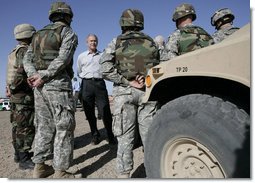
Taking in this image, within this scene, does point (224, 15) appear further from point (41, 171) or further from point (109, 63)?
point (41, 171)

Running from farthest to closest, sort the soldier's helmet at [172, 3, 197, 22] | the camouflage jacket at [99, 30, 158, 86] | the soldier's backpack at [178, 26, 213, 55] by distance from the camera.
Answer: the soldier's helmet at [172, 3, 197, 22], the soldier's backpack at [178, 26, 213, 55], the camouflage jacket at [99, 30, 158, 86]

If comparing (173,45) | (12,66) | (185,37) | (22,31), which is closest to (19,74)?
(12,66)

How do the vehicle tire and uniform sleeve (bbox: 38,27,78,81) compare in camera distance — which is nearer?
the vehicle tire

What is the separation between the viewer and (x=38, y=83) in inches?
119

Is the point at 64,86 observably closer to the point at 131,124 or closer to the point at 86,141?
the point at 131,124

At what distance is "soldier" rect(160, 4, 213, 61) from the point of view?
335cm

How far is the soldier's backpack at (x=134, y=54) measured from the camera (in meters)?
2.96

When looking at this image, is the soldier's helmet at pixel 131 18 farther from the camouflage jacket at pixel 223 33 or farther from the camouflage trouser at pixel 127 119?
the camouflage jacket at pixel 223 33

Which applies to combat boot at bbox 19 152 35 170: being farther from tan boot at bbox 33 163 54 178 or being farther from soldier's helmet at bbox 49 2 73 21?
soldier's helmet at bbox 49 2 73 21

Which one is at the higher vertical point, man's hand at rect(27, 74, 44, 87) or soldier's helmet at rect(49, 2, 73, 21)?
soldier's helmet at rect(49, 2, 73, 21)

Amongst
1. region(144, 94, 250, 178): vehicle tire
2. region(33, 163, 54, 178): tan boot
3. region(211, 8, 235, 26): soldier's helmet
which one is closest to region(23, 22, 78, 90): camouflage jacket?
region(33, 163, 54, 178): tan boot

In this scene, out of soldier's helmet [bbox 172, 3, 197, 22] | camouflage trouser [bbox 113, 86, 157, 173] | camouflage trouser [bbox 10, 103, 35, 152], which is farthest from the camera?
camouflage trouser [bbox 10, 103, 35, 152]

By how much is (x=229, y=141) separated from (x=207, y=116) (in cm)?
21

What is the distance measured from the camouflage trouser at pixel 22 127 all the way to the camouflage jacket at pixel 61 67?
2.76 ft
